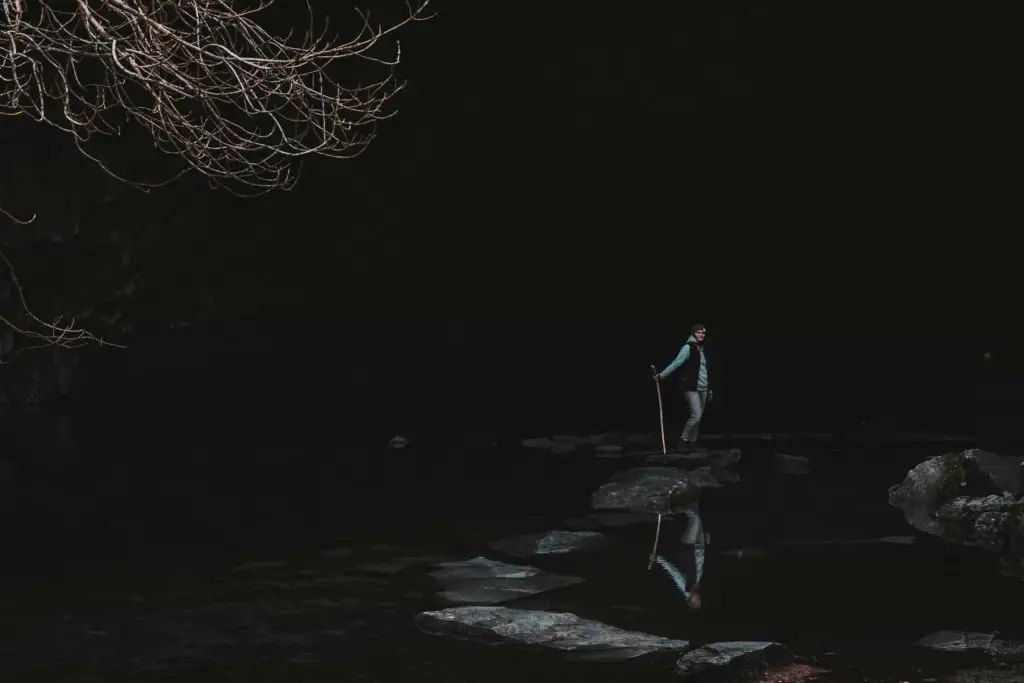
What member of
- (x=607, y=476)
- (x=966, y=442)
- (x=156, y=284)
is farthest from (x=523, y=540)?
(x=156, y=284)

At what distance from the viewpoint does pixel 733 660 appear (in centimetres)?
1087

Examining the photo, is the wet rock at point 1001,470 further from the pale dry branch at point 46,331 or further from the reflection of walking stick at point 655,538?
the pale dry branch at point 46,331

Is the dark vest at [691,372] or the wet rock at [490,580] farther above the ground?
the dark vest at [691,372]

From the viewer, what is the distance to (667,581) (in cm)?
1403

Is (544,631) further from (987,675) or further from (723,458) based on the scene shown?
(723,458)

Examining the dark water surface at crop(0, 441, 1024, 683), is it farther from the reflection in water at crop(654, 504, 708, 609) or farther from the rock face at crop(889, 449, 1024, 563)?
the rock face at crop(889, 449, 1024, 563)

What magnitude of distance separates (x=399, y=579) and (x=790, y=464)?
8.45 m

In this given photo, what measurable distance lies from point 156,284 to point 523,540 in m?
33.8

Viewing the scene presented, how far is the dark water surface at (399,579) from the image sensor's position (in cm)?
1152

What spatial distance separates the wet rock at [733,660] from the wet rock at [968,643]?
1282mm

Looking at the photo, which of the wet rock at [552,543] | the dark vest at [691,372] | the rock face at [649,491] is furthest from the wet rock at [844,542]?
the dark vest at [691,372]

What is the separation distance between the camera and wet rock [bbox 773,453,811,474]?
21.2 meters

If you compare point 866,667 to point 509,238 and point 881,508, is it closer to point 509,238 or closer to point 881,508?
point 881,508

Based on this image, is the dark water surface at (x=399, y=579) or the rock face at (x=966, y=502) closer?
the dark water surface at (x=399, y=579)
